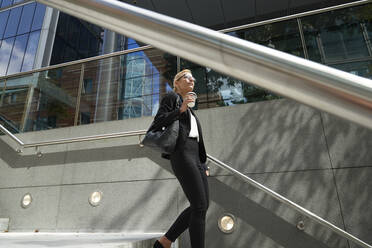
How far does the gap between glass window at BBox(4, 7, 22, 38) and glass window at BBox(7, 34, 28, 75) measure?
43.4 inches

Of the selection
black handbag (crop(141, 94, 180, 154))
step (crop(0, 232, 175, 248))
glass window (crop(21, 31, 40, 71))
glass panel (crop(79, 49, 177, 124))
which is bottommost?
step (crop(0, 232, 175, 248))

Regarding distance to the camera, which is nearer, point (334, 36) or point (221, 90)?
point (334, 36)

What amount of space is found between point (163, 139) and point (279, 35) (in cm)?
304

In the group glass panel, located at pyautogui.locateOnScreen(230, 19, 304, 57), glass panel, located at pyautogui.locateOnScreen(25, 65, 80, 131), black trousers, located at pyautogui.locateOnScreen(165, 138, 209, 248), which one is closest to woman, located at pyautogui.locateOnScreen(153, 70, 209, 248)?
black trousers, located at pyautogui.locateOnScreen(165, 138, 209, 248)

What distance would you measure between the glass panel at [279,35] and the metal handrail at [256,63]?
11.7 ft

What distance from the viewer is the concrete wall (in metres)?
3.02

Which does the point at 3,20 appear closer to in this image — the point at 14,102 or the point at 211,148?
the point at 14,102

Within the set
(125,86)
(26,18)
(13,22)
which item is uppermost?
(13,22)

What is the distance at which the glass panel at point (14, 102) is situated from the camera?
5.00 metres

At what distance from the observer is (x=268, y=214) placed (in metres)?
3.13

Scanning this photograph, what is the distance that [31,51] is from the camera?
15.6 m

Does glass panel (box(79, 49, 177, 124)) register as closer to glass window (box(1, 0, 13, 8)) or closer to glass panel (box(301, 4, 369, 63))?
glass panel (box(301, 4, 369, 63))

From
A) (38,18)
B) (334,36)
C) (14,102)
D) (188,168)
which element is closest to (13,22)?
(38,18)

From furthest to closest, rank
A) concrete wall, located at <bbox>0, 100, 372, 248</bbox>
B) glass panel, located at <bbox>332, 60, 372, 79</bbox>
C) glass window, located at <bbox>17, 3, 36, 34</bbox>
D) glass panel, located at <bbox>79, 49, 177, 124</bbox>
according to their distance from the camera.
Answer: glass window, located at <bbox>17, 3, 36, 34</bbox> → glass panel, located at <bbox>79, 49, 177, 124</bbox> → glass panel, located at <bbox>332, 60, 372, 79</bbox> → concrete wall, located at <bbox>0, 100, 372, 248</bbox>
